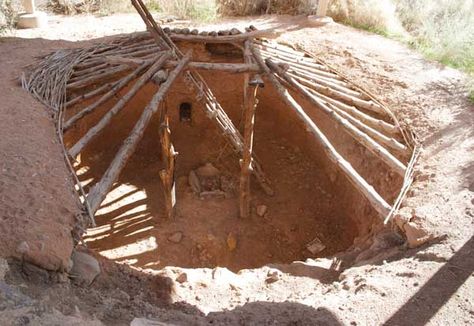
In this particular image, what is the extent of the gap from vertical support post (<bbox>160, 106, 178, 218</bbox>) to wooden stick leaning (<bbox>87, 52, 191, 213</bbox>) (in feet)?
3.09

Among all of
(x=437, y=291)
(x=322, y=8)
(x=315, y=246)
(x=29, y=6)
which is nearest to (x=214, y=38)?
(x=315, y=246)

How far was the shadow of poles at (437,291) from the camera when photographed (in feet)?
10.2

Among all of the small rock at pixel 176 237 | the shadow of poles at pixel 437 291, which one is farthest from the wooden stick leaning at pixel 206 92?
the shadow of poles at pixel 437 291

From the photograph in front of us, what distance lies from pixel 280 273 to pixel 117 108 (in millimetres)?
2414

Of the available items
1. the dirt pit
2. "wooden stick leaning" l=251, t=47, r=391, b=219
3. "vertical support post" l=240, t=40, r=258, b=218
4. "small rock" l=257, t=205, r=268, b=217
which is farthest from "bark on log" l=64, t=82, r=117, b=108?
"small rock" l=257, t=205, r=268, b=217

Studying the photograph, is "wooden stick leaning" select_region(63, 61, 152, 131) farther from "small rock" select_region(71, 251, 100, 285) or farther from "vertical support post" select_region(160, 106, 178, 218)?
"small rock" select_region(71, 251, 100, 285)

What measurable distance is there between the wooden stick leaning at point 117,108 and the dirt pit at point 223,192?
1.33m

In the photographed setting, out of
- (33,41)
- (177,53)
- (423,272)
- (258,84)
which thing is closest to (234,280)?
(423,272)

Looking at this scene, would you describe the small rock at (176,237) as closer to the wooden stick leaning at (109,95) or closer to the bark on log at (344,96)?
the wooden stick leaning at (109,95)

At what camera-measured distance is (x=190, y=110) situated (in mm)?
8469

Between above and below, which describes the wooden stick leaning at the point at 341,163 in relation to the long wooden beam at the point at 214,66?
below

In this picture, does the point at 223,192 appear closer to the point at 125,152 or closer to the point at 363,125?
the point at 363,125

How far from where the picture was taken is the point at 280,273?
4535 millimetres

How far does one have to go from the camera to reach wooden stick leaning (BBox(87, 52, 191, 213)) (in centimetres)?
385
